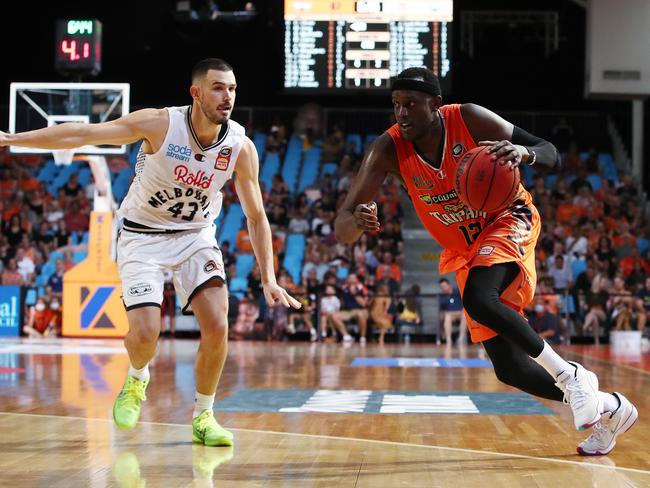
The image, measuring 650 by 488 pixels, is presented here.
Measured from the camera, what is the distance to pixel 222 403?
6441mm

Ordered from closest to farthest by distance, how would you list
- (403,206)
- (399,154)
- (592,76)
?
(399,154), (592,76), (403,206)

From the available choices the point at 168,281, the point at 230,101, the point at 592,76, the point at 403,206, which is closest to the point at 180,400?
the point at 230,101

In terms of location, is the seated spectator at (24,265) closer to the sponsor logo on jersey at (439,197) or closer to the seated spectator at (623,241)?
the seated spectator at (623,241)

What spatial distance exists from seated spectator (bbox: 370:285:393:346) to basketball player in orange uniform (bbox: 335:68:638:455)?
34.4 ft

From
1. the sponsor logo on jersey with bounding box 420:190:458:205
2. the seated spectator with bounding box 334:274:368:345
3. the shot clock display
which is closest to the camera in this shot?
the sponsor logo on jersey with bounding box 420:190:458:205

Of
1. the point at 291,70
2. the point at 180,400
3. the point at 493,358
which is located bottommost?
the point at 180,400

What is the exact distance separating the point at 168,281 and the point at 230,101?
443 inches

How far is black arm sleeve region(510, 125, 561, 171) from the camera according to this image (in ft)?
13.8

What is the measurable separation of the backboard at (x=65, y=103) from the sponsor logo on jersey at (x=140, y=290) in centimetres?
863

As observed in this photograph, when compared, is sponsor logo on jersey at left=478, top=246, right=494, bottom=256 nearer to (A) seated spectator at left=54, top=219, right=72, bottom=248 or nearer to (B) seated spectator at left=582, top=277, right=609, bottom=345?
(B) seated spectator at left=582, top=277, right=609, bottom=345

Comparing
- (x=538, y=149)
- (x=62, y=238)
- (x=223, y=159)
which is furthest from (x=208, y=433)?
(x=62, y=238)

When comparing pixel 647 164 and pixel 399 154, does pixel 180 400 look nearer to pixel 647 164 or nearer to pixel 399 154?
pixel 399 154

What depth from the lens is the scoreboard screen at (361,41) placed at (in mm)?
13188

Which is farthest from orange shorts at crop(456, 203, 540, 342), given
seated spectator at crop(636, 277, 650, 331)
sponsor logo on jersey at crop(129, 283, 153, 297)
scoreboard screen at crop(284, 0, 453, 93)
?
seated spectator at crop(636, 277, 650, 331)
